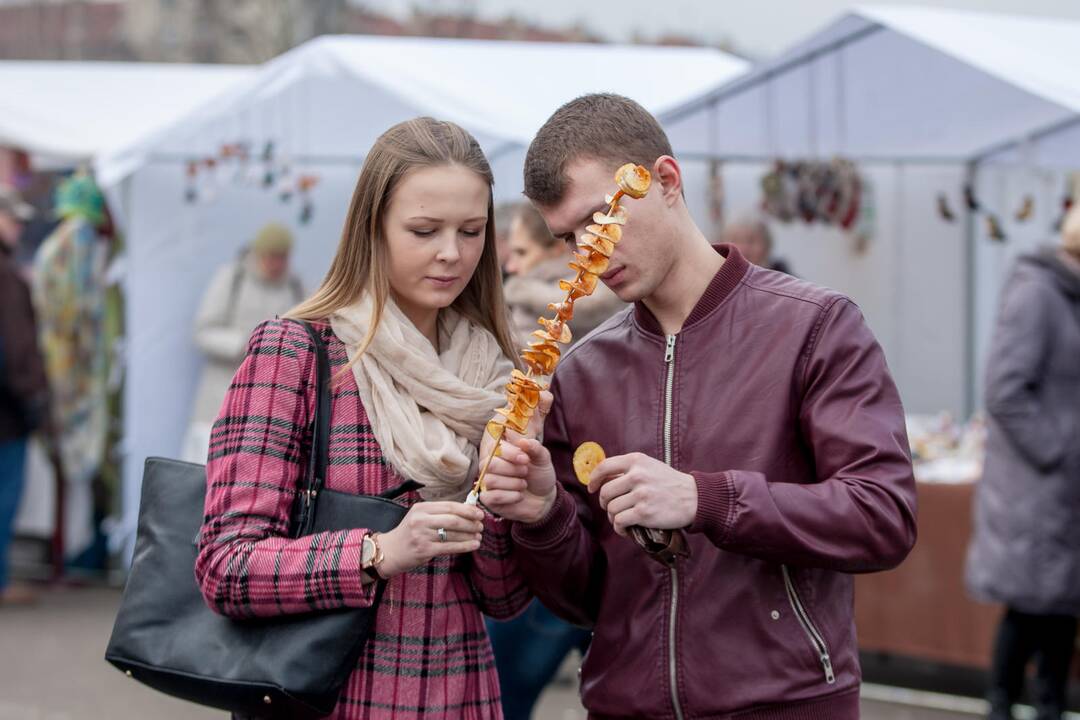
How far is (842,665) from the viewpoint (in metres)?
2.17

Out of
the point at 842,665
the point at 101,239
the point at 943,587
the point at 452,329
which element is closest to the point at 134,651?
the point at 452,329

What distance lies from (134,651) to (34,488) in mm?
6390

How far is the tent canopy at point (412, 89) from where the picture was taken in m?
6.20

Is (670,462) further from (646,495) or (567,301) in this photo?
(567,301)

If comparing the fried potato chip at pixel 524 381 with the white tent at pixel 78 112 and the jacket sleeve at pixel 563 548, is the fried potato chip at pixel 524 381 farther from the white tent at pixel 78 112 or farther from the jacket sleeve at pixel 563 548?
the white tent at pixel 78 112

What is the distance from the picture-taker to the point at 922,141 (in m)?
7.50

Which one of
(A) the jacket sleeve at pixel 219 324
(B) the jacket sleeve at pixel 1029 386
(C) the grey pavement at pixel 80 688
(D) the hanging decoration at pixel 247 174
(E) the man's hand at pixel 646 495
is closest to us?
(E) the man's hand at pixel 646 495

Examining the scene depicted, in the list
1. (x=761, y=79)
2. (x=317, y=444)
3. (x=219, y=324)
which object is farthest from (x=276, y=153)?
(x=317, y=444)

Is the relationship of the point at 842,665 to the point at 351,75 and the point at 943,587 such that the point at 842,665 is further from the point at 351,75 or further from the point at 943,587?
the point at 351,75

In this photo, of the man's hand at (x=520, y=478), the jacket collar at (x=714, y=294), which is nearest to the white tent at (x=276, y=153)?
the jacket collar at (x=714, y=294)

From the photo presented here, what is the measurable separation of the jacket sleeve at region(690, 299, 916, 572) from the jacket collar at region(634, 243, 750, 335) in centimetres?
17

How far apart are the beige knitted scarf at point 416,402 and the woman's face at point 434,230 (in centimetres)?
7

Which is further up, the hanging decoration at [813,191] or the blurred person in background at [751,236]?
the hanging decoration at [813,191]

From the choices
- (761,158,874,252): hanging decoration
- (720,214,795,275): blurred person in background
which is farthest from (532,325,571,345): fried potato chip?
(761,158,874,252): hanging decoration
